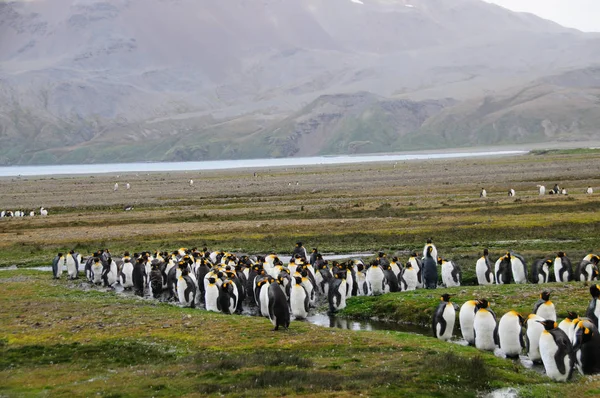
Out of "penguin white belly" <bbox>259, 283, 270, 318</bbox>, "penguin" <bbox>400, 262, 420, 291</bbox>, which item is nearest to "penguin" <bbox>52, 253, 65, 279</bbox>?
"penguin white belly" <bbox>259, 283, 270, 318</bbox>

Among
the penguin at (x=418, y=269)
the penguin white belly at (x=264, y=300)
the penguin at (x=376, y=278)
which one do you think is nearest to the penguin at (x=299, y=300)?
the penguin white belly at (x=264, y=300)

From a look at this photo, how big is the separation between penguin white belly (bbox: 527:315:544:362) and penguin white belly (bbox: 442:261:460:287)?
8351 mm

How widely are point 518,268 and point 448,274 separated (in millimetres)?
2267

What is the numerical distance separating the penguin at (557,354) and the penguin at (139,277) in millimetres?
15952

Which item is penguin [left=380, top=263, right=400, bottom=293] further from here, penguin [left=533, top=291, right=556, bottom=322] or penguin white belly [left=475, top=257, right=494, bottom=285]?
penguin [left=533, top=291, right=556, bottom=322]

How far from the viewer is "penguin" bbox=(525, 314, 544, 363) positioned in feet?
47.3

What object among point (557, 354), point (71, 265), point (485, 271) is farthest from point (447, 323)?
point (71, 265)

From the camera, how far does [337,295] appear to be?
68.6 feet

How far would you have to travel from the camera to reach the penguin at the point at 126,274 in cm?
2638

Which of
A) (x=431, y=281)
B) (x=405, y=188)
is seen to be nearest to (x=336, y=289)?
(x=431, y=281)

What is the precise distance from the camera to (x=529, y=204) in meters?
42.8

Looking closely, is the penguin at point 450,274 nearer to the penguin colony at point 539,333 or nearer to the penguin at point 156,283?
the penguin colony at point 539,333

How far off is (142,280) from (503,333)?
47.8 feet

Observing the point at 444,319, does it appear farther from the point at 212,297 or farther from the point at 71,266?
the point at 71,266
